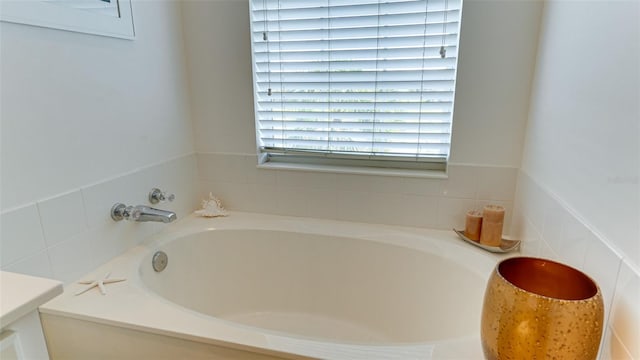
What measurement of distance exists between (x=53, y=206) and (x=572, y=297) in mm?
1534

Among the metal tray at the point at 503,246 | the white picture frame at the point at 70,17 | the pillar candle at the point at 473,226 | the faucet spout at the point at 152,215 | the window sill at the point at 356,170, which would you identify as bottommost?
the metal tray at the point at 503,246

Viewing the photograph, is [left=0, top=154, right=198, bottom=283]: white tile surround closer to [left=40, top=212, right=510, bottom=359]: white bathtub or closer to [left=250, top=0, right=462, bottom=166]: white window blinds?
[left=40, top=212, right=510, bottom=359]: white bathtub

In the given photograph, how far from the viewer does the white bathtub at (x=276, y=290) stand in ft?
3.68

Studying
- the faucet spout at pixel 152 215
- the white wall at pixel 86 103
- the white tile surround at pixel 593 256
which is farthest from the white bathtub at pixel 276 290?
the white wall at pixel 86 103

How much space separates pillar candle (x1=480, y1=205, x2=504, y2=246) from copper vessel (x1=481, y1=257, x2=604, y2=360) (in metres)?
0.62

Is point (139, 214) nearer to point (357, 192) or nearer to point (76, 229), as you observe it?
point (76, 229)

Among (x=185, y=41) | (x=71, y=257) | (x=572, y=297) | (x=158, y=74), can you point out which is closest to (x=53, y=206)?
(x=71, y=257)

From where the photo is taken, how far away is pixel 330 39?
66.9 inches

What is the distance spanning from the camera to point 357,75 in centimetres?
171

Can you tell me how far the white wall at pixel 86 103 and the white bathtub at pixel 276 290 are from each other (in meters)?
0.38

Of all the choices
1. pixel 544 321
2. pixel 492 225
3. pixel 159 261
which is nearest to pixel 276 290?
pixel 159 261

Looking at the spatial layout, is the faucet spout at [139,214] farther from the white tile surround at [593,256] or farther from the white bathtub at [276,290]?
the white tile surround at [593,256]

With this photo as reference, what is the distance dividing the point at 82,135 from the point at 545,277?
5.02 ft

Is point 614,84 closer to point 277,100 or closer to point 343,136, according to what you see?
point 343,136
